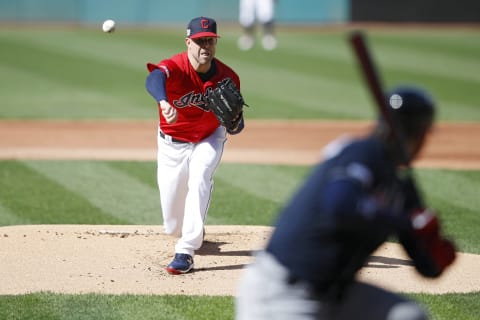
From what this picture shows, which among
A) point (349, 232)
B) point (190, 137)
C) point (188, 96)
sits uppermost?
point (349, 232)

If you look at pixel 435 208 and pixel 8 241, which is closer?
pixel 8 241

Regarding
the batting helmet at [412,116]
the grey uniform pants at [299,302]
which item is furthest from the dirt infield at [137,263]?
the batting helmet at [412,116]

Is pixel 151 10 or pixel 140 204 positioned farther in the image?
pixel 151 10

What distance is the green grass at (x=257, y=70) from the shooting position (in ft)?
54.1

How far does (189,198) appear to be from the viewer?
6.63 meters

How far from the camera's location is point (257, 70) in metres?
20.2

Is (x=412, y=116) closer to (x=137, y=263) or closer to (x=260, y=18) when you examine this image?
(x=137, y=263)

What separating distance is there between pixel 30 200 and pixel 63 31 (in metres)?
18.8

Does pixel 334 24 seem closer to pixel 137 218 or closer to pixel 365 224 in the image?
pixel 137 218

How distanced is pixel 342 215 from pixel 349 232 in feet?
0.53

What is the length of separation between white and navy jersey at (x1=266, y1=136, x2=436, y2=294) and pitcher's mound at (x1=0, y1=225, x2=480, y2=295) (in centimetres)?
265

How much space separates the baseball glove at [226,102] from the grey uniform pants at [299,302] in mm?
2898

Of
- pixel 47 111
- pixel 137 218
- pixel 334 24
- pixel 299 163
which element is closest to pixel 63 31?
pixel 334 24

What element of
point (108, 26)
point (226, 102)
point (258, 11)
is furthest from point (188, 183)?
point (258, 11)
